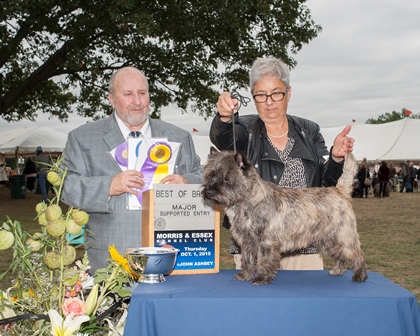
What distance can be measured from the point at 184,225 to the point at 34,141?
29071 mm

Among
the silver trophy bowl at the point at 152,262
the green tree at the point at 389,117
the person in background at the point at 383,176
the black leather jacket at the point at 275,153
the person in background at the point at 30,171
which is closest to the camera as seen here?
the silver trophy bowl at the point at 152,262

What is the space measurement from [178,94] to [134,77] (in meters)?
14.0

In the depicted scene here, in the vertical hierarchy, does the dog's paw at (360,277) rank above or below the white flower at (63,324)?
above

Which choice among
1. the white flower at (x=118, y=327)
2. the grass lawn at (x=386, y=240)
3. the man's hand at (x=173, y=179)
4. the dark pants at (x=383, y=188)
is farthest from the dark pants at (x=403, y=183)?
the white flower at (x=118, y=327)

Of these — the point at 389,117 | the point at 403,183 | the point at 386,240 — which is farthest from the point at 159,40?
the point at 389,117

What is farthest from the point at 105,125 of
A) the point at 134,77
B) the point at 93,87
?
the point at 93,87

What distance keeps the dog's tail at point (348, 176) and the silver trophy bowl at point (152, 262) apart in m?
1.00

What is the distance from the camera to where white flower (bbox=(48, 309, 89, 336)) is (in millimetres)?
1927

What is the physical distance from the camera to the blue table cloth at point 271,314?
2100 millimetres

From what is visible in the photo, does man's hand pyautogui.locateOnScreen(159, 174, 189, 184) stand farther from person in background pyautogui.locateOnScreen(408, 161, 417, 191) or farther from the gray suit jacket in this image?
person in background pyautogui.locateOnScreen(408, 161, 417, 191)

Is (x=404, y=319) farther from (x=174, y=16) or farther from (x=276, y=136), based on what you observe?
(x=174, y=16)

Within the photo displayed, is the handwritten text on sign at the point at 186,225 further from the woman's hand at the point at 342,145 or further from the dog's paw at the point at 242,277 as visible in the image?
the woman's hand at the point at 342,145

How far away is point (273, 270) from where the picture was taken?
2416 mm

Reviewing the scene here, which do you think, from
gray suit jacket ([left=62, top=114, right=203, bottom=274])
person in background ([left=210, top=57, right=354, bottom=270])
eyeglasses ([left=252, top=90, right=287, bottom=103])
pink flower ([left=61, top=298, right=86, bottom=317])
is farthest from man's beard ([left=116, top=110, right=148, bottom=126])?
pink flower ([left=61, top=298, right=86, bottom=317])
